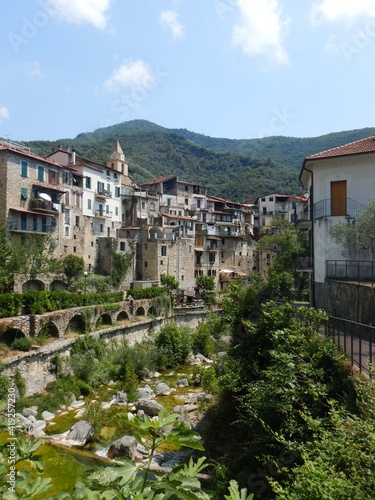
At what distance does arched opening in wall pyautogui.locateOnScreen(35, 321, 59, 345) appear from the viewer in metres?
24.8

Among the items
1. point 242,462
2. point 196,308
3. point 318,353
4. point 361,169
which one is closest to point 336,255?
point 361,169

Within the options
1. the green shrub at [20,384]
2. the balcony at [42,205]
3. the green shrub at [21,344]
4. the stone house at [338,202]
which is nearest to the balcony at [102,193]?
the balcony at [42,205]

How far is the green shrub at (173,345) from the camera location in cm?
3173

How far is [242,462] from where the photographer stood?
1113 cm

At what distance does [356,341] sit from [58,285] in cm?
3495

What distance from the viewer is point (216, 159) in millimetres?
128375

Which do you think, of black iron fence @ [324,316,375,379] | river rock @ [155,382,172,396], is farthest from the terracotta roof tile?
river rock @ [155,382,172,396]

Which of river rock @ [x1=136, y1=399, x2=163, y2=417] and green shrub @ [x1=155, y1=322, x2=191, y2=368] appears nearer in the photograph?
river rock @ [x1=136, y1=399, x2=163, y2=417]

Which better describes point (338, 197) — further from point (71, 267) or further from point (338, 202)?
point (71, 267)

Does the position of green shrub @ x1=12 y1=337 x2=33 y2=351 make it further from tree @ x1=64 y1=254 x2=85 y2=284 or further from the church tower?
the church tower

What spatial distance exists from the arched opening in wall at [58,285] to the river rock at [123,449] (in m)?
25.9

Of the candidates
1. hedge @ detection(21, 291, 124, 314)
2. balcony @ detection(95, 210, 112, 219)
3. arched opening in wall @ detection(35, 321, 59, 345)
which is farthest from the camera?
balcony @ detection(95, 210, 112, 219)

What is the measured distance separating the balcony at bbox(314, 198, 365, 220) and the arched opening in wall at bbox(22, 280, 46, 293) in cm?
2695

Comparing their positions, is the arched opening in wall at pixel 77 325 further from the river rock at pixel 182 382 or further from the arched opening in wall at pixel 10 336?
the river rock at pixel 182 382
